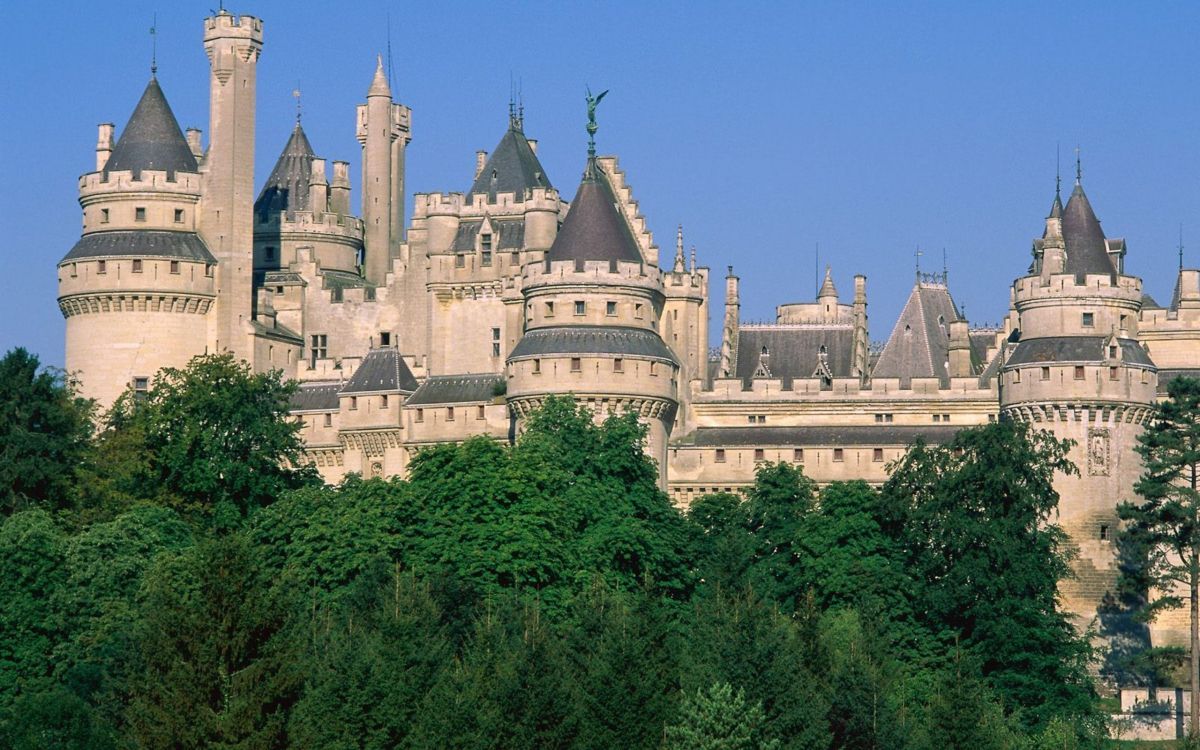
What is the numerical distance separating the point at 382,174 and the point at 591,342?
22.7 metres

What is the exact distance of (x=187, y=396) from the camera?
9212 cm

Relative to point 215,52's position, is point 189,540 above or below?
below

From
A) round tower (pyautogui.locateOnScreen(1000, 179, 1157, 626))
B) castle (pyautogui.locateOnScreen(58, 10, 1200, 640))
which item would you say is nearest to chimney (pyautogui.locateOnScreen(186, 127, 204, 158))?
castle (pyautogui.locateOnScreen(58, 10, 1200, 640))

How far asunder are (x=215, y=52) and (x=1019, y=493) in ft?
113

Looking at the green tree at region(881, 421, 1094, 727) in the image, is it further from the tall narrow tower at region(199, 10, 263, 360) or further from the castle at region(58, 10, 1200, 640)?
the tall narrow tower at region(199, 10, 263, 360)

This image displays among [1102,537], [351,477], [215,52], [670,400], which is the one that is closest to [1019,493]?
[1102,537]

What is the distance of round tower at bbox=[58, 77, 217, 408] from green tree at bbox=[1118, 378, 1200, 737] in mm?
31578

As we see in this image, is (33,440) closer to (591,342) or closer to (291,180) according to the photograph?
(591,342)

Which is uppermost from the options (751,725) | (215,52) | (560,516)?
(215,52)

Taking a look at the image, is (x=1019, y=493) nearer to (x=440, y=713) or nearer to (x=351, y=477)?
(x=351, y=477)

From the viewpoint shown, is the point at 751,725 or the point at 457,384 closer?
the point at 751,725

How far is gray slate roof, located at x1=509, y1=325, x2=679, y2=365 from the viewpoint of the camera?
90688mm

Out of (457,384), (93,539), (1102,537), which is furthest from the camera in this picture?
(457,384)

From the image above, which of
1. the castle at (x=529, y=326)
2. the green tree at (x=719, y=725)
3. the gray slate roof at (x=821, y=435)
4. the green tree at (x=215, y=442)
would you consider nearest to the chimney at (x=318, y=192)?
the castle at (x=529, y=326)
